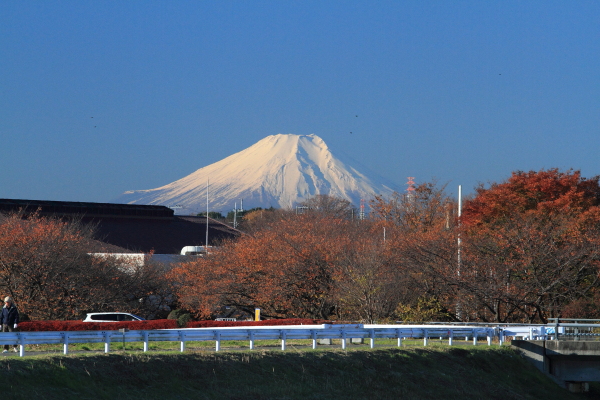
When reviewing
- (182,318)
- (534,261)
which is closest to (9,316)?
(182,318)

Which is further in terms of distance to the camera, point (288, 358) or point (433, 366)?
point (433, 366)

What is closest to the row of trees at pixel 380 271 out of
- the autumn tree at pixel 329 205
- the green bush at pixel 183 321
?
the green bush at pixel 183 321

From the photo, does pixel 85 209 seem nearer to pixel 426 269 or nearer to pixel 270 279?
pixel 270 279

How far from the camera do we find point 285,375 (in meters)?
20.1

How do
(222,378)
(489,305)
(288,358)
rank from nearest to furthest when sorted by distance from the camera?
1. (222,378)
2. (288,358)
3. (489,305)

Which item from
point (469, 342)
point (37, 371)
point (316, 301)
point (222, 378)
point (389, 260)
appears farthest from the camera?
point (316, 301)

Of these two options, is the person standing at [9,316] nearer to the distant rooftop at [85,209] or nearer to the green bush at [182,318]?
the green bush at [182,318]

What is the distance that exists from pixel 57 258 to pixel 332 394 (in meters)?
26.4

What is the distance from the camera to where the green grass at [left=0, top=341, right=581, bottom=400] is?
16.3 metres

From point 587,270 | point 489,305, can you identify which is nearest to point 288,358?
point 489,305

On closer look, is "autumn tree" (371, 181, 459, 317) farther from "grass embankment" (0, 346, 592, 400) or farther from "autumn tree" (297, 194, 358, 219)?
"autumn tree" (297, 194, 358, 219)

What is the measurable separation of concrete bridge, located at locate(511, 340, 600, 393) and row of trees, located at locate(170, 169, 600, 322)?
8927 mm

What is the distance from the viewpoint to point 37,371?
53.0 feet

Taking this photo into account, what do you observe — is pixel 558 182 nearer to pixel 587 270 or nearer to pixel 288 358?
pixel 587 270
